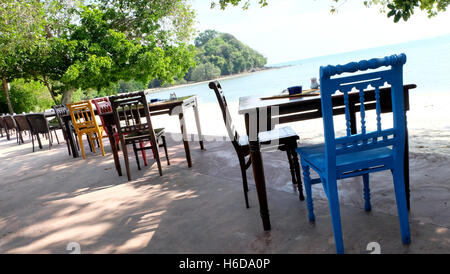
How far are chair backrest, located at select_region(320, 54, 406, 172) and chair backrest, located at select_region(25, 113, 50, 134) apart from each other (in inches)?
264

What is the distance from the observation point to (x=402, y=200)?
1865mm

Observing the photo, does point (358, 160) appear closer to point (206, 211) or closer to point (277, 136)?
point (277, 136)

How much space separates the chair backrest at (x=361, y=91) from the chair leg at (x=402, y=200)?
0.31ft

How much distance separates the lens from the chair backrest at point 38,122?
7035 millimetres

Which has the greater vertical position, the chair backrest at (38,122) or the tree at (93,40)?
the tree at (93,40)

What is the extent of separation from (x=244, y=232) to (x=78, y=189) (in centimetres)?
244

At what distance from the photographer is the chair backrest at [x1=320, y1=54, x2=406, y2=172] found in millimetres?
1637

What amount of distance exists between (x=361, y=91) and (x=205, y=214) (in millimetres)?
1570

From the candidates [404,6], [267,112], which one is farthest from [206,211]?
[404,6]

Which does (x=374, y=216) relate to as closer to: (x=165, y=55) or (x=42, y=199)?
(x=42, y=199)

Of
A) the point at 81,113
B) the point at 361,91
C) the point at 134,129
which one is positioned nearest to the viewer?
the point at 361,91

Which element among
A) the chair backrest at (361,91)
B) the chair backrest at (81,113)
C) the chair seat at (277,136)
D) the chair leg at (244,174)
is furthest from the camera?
the chair backrest at (81,113)

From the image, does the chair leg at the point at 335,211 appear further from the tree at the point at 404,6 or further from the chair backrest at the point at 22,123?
the chair backrest at the point at 22,123

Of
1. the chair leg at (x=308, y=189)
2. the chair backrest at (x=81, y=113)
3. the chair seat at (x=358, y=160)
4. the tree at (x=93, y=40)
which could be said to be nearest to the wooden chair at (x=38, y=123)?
the chair backrest at (x=81, y=113)
